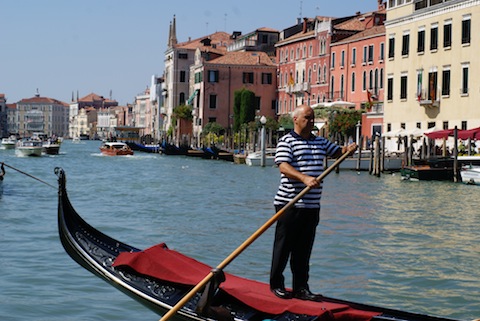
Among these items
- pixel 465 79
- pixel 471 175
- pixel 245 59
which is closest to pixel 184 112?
pixel 245 59

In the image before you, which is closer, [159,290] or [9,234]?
Answer: [159,290]

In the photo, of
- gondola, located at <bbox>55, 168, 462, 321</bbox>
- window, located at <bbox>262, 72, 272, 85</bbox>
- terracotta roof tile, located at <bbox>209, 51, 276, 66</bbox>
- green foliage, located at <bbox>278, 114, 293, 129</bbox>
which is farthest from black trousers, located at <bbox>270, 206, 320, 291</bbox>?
terracotta roof tile, located at <bbox>209, 51, 276, 66</bbox>

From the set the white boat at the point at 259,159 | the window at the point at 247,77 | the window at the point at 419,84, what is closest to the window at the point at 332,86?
the white boat at the point at 259,159

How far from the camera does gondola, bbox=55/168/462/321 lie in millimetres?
4465

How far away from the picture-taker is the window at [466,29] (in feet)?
77.4

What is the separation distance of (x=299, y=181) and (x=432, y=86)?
828 inches

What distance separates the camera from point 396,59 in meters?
27.2

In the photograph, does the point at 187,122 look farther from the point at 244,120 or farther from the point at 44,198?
the point at 44,198

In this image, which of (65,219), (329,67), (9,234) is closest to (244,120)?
(329,67)

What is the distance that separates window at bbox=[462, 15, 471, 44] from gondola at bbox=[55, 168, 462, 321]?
744 inches

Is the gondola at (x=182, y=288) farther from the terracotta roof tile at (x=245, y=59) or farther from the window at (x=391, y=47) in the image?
the terracotta roof tile at (x=245, y=59)

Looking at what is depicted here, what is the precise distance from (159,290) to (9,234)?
5.09 m

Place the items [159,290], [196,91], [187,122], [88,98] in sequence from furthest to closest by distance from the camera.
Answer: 1. [88,98]
2. [187,122]
3. [196,91]
4. [159,290]

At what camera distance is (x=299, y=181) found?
14.8 ft
